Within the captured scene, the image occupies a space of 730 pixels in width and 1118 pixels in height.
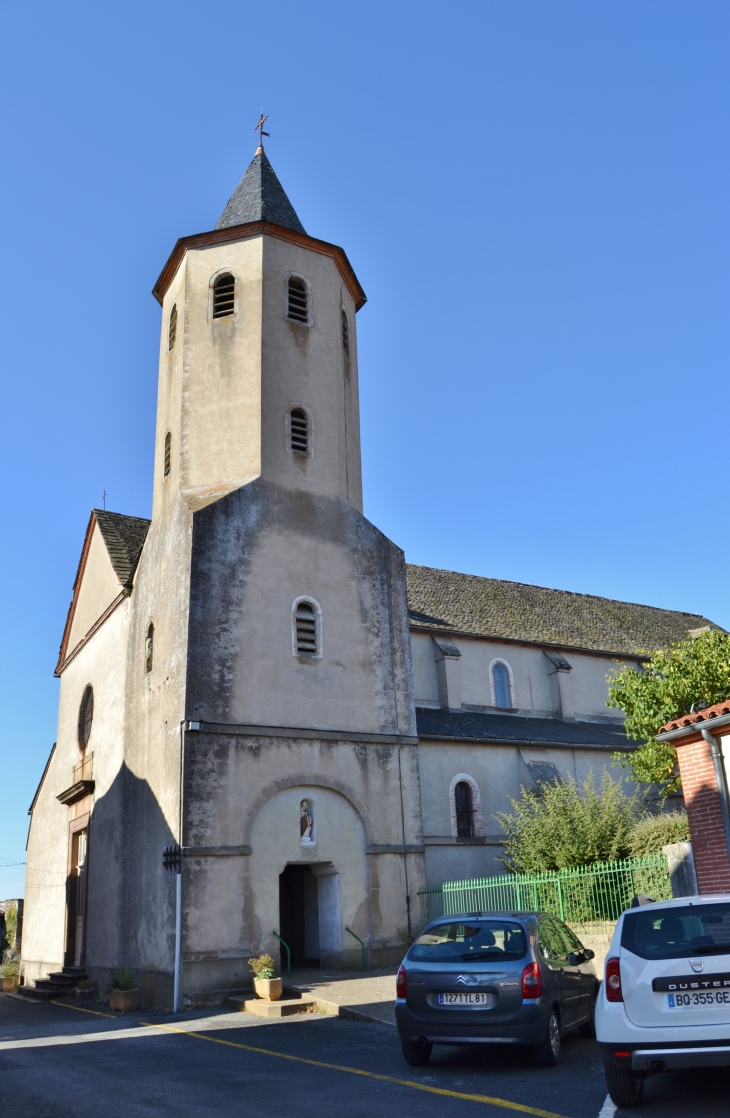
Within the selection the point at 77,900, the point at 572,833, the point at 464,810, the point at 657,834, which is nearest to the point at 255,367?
the point at 464,810

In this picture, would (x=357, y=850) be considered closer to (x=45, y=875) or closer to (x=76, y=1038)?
(x=76, y=1038)

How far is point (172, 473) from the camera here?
72.3 feet

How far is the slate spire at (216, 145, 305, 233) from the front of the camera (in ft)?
78.8

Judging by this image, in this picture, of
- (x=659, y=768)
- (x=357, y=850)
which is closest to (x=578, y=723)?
(x=659, y=768)

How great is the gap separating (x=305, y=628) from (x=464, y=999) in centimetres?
1208

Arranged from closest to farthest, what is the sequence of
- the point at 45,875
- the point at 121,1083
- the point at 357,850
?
the point at 121,1083 → the point at 357,850 → the point at 45,875

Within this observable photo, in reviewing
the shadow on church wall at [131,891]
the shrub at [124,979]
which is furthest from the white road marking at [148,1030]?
the shrub at [124,979]

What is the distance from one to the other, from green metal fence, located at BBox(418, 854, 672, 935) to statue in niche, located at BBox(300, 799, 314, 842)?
3522 millimetres

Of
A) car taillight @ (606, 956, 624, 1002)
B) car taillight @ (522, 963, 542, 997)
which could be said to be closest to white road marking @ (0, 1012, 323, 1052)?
car taillight @ (522, 963, 542, 997)

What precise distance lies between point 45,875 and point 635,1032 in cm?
2443

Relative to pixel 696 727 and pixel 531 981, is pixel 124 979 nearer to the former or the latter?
pixel 531 981

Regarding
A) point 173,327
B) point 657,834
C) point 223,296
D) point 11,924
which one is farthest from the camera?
point 11,924

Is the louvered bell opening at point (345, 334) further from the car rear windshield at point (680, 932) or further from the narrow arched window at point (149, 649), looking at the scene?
the car rear windshield at point (680, 932)

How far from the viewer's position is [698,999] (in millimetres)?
6871
